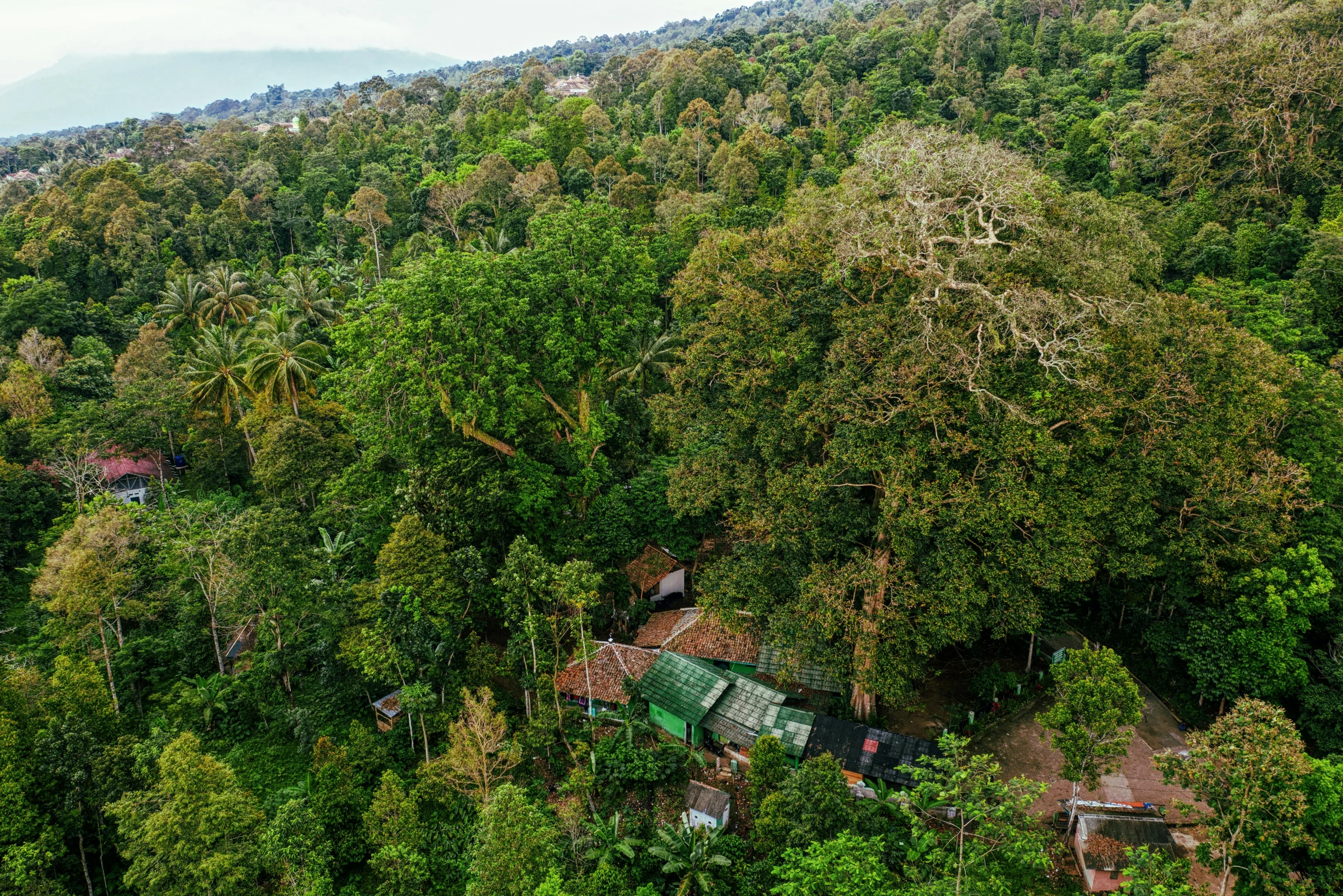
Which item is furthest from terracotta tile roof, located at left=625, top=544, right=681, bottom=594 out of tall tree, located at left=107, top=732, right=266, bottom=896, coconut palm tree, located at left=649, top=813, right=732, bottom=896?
tall tree, located at left=107, top=732, right=266, bottom=896

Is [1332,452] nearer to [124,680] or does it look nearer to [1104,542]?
[1104,542]

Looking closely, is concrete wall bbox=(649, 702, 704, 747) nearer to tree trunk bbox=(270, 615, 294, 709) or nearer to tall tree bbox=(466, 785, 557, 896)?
tall tree bbox=(466, 785, 557, 896)

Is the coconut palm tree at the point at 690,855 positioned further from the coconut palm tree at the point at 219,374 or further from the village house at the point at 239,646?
the coconut palm tree at the point at 219,374

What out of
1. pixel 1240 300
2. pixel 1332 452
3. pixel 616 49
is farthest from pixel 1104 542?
pixel 616 49

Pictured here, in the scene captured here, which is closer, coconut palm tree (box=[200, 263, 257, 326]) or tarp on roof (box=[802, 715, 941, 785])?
tarp on roof (box=[802, 715, 941, 785])

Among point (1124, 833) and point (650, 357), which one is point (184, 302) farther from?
point (1124, 833)

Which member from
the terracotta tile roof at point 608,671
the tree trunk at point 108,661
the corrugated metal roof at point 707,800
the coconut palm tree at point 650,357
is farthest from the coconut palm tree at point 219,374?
the corrugated metal roof at point 707,800

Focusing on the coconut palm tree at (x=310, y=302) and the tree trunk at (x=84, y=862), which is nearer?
the tree trunk at (x=84, y=862)
